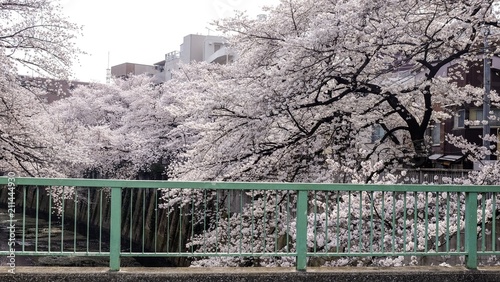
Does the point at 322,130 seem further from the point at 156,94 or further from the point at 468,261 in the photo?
the point at 156,94

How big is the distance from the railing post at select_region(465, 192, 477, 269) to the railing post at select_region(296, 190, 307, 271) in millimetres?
1637

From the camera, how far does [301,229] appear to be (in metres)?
5.59

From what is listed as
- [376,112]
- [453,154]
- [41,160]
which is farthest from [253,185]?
[453,154]

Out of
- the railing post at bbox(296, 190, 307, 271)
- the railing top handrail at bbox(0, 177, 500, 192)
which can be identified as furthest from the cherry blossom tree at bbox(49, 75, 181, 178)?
the railing post at bbox(296, 190, 307, 271)

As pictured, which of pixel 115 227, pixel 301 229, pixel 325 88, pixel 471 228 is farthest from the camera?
pixel 325 88

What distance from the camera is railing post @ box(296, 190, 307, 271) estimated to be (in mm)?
5559

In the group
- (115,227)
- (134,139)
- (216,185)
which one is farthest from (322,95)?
(134,139)

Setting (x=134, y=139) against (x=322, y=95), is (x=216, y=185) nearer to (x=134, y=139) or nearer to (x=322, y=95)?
(x=322, y=95)

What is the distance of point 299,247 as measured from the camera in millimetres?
5586

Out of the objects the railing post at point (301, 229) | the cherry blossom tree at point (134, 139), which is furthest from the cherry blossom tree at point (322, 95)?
the cherry blossom tree at point (134, 139)

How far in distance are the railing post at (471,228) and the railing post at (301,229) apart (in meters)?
1.64

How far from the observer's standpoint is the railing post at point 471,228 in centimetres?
582

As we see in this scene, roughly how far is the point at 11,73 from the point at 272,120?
7842 millimetres

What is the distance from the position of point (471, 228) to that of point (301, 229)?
1.73m
